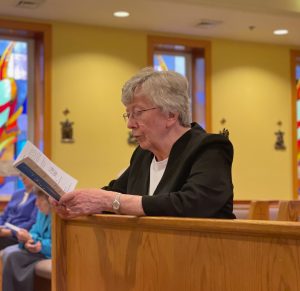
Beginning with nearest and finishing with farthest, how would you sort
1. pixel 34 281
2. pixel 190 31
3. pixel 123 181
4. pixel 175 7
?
pixel 123 181, pixel 34 281, pixel 175 7, pixel 190 31

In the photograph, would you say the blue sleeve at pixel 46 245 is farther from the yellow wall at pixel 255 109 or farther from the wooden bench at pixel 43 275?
the yellow wall at pixel 255 109

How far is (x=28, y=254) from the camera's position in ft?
15.7

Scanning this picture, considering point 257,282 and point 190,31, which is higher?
point 190,31

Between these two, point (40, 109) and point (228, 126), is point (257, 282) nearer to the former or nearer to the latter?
point (40, 109)

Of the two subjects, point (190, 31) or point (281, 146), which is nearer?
point (190, 31)

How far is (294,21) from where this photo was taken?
7.46 m

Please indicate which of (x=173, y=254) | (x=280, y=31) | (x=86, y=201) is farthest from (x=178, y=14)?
(x=173, y=254)

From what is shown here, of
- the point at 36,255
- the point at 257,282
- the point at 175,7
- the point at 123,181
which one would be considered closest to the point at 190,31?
the point at 175,7

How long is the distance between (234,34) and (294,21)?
32.9 inches

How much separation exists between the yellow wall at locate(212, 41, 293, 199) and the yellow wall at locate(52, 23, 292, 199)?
1 centimetres

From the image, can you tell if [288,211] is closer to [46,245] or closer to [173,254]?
[173,254]

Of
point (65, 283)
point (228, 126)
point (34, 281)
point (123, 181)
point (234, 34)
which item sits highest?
point (234, 34)

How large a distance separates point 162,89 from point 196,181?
43 cm

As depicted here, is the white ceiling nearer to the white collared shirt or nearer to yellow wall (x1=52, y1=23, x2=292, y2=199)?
yellow wall (x1=52, y1=23, x2=292, y2=199)
